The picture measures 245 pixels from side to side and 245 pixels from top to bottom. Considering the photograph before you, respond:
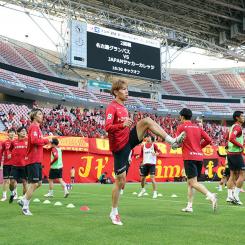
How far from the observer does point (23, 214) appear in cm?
762

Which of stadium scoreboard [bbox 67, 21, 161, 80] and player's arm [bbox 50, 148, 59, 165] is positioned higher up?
stadium scoreboard [bbox 67, 21, 161, 80]

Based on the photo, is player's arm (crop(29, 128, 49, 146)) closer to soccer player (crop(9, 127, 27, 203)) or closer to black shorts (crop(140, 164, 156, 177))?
A: soccer player (crop(9, 127, 27, 203))

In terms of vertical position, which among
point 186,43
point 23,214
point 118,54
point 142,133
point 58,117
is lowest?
point 23,214

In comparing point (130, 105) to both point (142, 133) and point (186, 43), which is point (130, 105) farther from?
point (142, 133)

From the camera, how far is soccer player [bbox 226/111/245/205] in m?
9.84

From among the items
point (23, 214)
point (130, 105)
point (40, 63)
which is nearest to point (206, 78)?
point (130, 105)

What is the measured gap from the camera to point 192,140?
27.6 ft

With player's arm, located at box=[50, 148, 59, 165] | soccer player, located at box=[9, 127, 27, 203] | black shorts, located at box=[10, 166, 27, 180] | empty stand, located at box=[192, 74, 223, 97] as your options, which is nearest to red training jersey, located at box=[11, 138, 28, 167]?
soccer player, located at box=[9, 127, 27, 203]

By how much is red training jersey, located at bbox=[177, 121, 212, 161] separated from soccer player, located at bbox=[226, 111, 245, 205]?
1.63m

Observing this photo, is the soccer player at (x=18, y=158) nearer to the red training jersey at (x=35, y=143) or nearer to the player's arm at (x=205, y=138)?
the red training jersey at (x=35, y=143)

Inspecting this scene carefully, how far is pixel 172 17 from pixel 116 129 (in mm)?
36674

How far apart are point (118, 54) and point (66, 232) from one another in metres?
32.1

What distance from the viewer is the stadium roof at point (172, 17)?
36.8m

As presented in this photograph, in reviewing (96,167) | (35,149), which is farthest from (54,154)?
(96,167)
